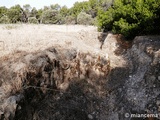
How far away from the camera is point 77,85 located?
9047mm

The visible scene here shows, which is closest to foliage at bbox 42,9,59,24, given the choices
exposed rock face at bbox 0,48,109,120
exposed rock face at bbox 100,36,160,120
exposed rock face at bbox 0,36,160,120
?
exposed rock face at bbox 100,36,160,120

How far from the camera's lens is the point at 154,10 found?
11.6m

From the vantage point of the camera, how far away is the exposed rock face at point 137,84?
8203 millimetres

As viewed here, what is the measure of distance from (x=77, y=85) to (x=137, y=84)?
2.43 metres

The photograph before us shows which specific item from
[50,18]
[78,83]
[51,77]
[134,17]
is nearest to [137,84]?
[78,83]

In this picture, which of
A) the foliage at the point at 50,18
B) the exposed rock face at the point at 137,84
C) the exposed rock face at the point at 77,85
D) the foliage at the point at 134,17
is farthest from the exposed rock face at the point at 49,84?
the foliage at the point at 50,18

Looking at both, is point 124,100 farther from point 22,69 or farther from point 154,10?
point 154,10

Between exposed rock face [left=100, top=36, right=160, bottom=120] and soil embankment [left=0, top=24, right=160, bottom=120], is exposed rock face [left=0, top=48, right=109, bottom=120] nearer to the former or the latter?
soil embankment [left=0, top=24, right=160, bottom=120]

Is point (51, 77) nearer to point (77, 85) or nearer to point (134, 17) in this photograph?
point (77, 85)

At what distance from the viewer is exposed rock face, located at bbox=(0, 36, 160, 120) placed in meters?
7.14

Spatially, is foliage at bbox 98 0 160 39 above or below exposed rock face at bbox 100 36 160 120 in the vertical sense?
Result: above

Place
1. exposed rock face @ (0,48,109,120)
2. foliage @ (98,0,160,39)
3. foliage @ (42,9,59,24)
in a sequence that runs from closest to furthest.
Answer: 1. exposed rock face @ (0,48,109,120)
2. foliage @ (98,0,160,39)
3. foliage @ (42,9,59,24)

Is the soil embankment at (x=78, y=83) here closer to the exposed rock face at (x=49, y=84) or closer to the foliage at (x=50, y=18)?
the exposed rock face at (x=49, y=84)

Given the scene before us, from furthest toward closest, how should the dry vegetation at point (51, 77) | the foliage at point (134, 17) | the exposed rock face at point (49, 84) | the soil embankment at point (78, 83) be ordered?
1. the foliage at point (134, 17)
2. the soil embankment at point (78, 83)
3. the dry vegetation at point (51, 77)
4. the exposed rock face at point (49, 84)
